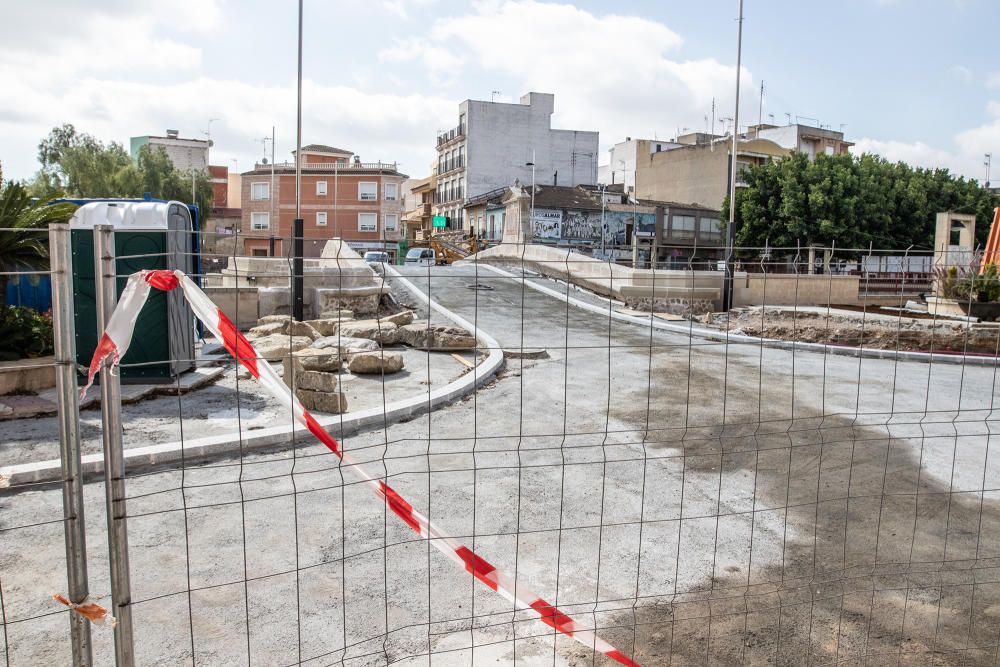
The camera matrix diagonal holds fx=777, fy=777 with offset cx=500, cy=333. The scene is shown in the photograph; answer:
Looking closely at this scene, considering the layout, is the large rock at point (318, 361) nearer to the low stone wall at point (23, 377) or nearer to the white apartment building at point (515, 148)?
the low stone wall at point (23, 377)

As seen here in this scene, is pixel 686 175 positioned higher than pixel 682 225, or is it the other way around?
pixel 686 175

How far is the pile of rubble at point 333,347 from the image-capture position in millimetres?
8289

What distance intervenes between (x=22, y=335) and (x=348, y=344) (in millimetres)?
4201

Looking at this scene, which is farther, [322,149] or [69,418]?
[322,149]

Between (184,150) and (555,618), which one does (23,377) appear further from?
(184,150)

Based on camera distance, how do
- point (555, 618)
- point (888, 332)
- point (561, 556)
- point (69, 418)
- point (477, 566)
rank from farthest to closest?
point (888, 332), point (561, 556), point (555, 618), point (477, 566), point (69, 418)

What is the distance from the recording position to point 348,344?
11711mm

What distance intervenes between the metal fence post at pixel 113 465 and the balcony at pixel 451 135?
65.6 metres

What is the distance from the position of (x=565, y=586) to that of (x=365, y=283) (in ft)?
49.9

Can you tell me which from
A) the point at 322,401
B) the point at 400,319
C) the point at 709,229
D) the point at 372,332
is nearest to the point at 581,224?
the point at 709,229

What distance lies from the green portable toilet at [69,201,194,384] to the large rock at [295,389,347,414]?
180cm

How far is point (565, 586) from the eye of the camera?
4.47 m

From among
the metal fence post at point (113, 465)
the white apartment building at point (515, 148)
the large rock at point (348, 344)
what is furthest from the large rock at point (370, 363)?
the white apartment building at point (515, 148)

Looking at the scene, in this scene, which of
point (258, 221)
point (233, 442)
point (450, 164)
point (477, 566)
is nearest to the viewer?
point (477, 566)
